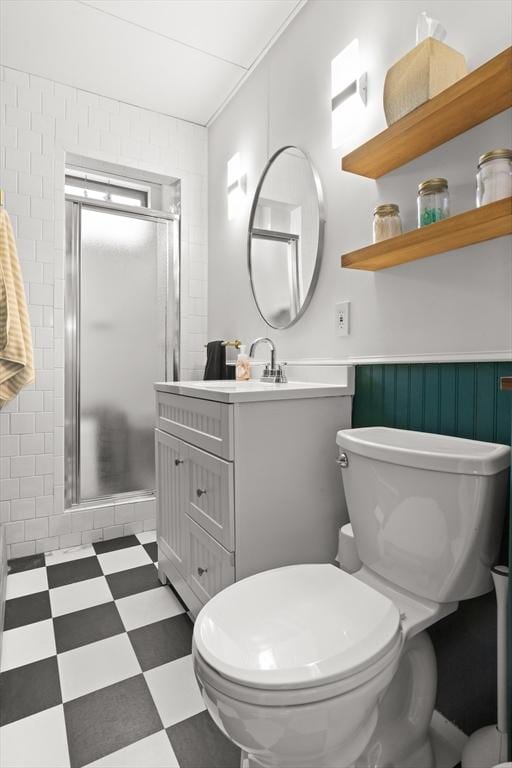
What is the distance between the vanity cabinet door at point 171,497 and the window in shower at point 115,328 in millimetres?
677

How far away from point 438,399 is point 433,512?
1.27 ft

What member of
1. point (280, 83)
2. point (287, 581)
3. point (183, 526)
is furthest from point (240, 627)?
point (280, 83)

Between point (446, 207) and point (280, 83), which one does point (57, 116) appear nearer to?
point (280, 83)

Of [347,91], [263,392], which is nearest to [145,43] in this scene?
[347,91]

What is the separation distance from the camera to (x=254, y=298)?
84.7 inches

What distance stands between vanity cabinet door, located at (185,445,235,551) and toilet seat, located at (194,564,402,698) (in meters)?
0.25

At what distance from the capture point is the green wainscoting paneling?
110 centimetres

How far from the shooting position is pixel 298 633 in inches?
34.9

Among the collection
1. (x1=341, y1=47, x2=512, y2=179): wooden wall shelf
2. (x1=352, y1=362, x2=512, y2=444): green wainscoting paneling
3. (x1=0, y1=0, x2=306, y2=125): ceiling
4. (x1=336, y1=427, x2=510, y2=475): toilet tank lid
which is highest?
(x1=0, y1=0, x2=306, y2=125): ceiling

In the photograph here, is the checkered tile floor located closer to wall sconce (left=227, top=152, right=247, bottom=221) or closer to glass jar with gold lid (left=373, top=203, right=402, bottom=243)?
glass jar with gold lid (left=373, top=203, right=402, bottom=243)

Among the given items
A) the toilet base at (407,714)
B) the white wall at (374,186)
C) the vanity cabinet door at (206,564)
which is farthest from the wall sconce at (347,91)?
the toilet base at (407,714)

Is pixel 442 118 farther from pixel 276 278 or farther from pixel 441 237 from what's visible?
pixel 276 278

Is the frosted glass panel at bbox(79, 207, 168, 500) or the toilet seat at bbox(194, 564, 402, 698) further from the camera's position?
the frosted glass panel at bbox(79, 207, 168, 500)

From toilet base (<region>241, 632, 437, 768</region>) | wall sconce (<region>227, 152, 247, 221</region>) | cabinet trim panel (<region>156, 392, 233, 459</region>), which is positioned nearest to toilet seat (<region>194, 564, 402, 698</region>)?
toilet base (<region>241, 632, 437, 768</region>)
